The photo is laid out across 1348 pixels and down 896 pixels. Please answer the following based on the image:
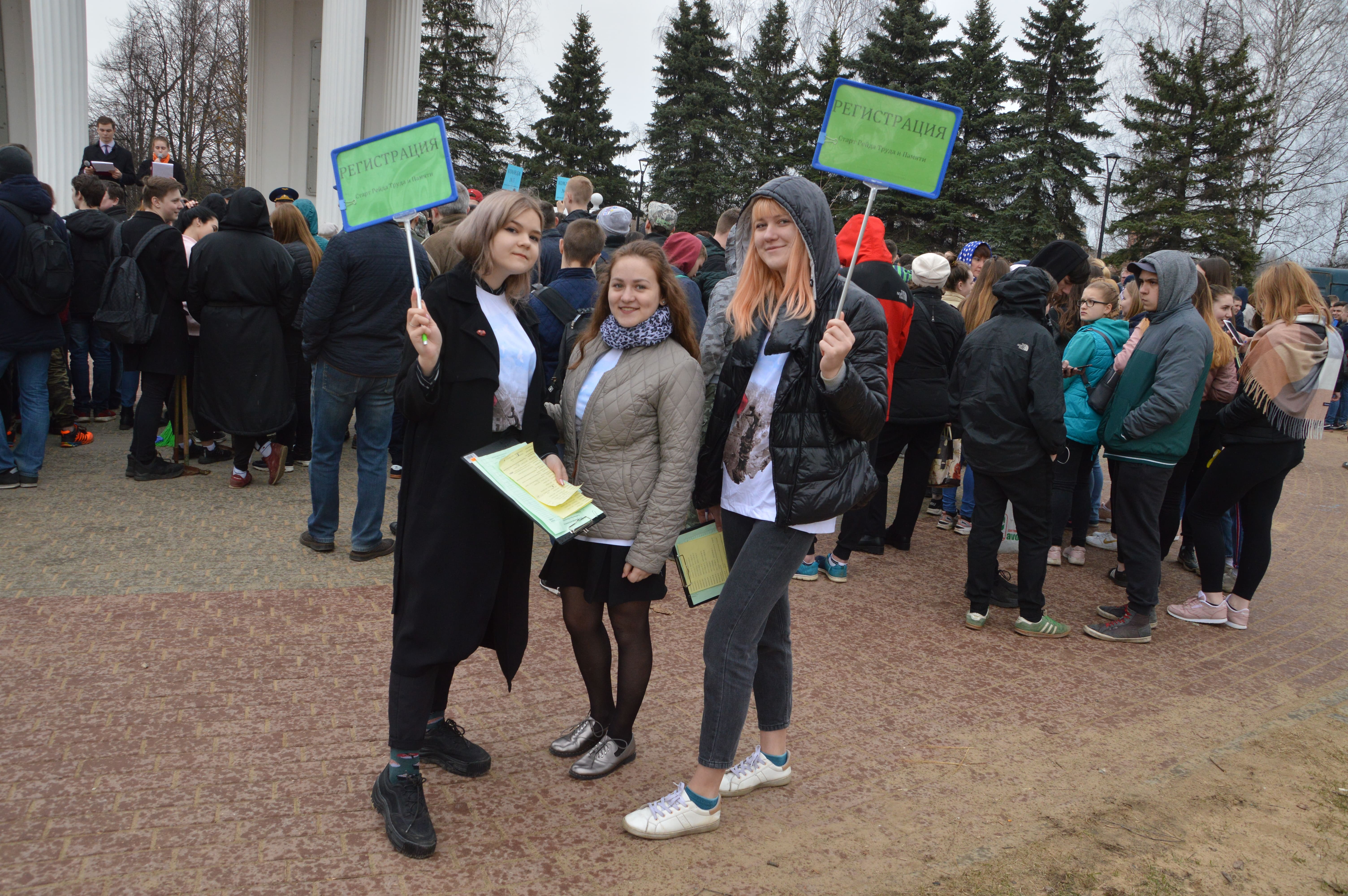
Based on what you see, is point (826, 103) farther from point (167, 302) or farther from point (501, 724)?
point (501, 724)

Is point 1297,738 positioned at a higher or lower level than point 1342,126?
lower

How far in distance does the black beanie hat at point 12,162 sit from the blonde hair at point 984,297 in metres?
7.06

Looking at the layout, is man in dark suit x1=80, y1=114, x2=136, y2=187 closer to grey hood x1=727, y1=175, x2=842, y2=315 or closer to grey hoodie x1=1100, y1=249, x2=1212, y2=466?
grey hood x1=727, y1=175, x2=842, y2=315

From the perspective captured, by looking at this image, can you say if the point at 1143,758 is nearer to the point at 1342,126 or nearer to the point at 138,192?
the point at 1342,126

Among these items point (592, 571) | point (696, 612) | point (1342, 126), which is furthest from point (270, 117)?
point (1342, 126)

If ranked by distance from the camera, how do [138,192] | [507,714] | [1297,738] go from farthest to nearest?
[138,192], [1297,738], [507,714]

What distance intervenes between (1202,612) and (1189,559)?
1.67m

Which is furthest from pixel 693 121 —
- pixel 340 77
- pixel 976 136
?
pixel 340 77

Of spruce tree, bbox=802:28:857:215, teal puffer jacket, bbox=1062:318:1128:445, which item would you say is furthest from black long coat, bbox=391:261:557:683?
spruce tree, bbox=802:28:857:215

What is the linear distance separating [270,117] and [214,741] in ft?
66.0

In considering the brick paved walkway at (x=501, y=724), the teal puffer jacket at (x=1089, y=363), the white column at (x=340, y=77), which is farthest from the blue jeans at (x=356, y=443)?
the white column at (x=340, y=77)

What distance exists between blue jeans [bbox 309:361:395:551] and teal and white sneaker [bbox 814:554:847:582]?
300 centimetres

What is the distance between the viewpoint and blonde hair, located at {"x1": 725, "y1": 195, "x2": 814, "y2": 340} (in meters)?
3.16

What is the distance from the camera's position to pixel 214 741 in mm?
3648
